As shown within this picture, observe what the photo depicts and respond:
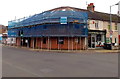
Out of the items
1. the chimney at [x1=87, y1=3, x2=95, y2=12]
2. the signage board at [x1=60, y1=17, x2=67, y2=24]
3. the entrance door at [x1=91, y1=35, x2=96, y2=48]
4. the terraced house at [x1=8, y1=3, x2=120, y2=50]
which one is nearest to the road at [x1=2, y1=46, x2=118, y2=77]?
the signage board at [x1=60, y1=17, x2=67, y2=24]

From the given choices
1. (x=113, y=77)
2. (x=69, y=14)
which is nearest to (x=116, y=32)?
(x=69, y=14)

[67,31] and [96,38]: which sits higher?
[67,31]

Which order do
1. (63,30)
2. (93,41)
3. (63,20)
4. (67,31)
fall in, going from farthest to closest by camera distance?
1. (93,41)
2. (63,30)
3. (67,31)
4. (63,20)

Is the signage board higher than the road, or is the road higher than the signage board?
the signage board

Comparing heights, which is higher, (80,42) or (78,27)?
(78,27)

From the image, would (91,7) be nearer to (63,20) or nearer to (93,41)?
(93,41)

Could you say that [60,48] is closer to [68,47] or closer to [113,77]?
[68,47]

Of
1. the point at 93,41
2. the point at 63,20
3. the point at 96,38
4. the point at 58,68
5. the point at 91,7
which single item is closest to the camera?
the point at 58,68

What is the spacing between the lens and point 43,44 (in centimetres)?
2705

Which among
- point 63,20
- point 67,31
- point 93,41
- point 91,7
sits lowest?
point 93,41

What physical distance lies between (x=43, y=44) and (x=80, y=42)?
21.7 feet

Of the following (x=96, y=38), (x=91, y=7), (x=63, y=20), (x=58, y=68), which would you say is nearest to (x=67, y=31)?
(x=63, y=20)

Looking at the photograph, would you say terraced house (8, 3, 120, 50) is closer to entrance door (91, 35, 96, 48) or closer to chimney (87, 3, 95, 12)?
entrance door (91, 35, 96, 48)

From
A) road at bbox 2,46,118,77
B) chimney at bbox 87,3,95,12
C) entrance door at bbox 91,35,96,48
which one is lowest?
road at bbox 2,46,118,77
